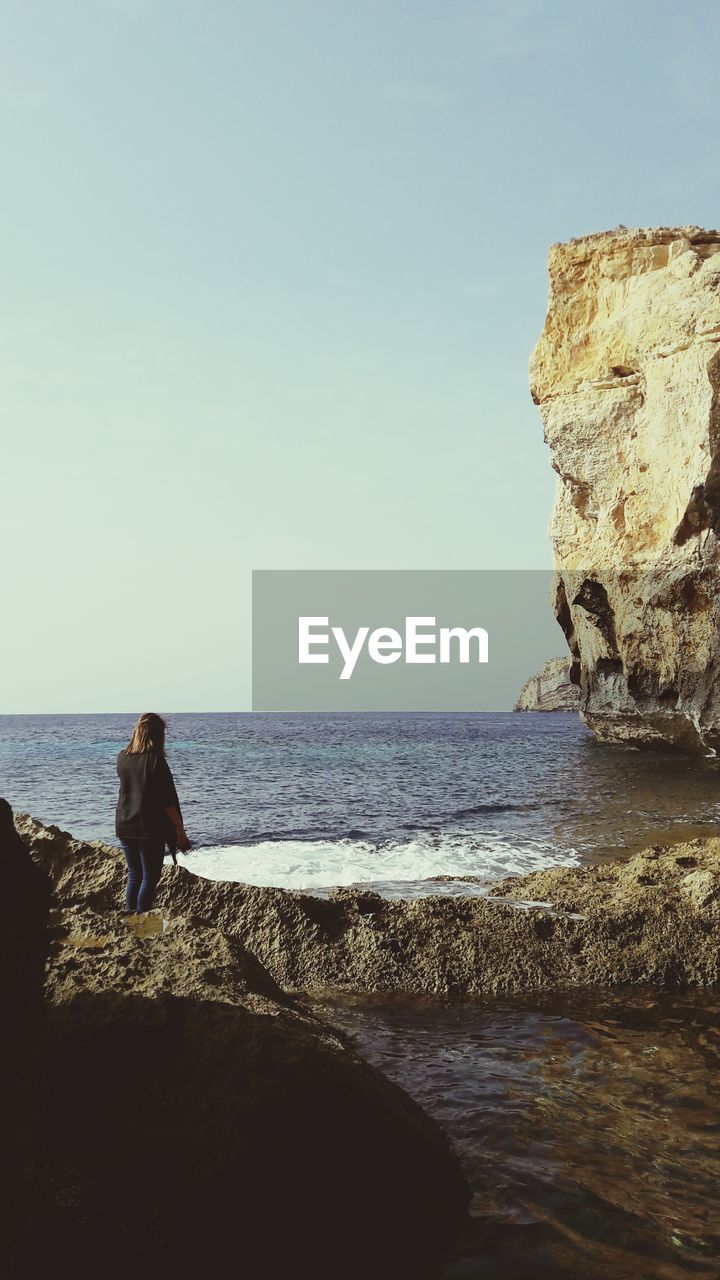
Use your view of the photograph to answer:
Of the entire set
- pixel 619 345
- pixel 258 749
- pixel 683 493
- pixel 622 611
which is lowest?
pixel 258 749

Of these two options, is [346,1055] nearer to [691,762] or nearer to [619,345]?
[691,762]

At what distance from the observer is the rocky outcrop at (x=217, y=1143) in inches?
117

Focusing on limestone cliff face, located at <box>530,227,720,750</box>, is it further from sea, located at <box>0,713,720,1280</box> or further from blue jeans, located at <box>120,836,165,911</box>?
blue jeans, located at <box>120,836,165,911</box>

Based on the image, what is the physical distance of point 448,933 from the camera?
652 cm

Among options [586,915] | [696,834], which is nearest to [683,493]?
[696,834]

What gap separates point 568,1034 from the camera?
5.43 meters

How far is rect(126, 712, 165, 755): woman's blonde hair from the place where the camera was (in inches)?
244

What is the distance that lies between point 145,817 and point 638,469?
30.3 meters

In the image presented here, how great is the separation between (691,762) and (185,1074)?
29.8 metres

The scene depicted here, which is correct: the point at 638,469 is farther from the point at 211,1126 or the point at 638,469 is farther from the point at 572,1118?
the point at 211,1126

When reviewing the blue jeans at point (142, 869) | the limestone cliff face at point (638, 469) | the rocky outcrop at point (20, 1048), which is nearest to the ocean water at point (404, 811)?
the limestone cliff face at point (638, 469)

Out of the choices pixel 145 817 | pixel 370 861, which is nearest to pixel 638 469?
pixel 370 861

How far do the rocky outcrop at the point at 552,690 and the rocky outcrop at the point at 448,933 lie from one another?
375 feet

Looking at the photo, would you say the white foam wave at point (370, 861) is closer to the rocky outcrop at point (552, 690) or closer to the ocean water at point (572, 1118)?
the ocean water at point (572, 1118)
